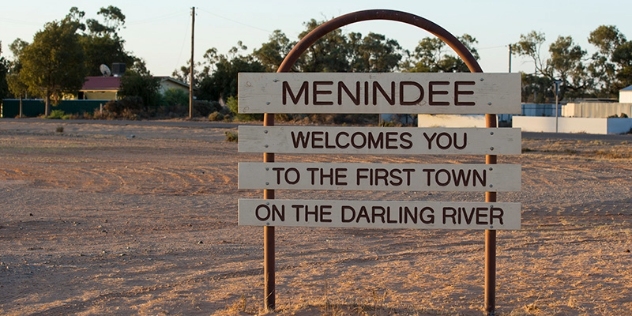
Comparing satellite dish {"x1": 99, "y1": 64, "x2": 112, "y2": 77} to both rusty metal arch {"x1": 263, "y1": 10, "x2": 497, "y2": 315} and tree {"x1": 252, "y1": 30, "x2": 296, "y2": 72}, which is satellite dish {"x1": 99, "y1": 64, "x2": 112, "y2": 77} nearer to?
tree {"x1": 252, "y1": 30, "x2": 296, "y2": 72}

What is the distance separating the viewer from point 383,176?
648 cm

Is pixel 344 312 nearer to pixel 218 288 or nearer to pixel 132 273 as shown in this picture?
pixel 218 288

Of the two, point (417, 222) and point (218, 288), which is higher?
point (417, 222)

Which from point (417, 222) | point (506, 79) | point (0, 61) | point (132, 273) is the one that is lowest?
point (132, 273)

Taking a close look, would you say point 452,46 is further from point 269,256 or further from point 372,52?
point 372,52

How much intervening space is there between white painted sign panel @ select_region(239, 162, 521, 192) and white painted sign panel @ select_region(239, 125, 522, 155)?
133 mm

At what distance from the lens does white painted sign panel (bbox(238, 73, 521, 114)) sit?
6.42 meters

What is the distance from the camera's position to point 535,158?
2717 centimetres

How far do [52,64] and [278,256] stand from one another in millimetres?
65355

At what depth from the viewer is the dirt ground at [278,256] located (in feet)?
23.3

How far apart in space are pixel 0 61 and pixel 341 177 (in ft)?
254

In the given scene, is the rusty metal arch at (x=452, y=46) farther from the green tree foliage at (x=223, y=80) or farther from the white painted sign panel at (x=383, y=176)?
the green tree foliage at (x=223, y=80)

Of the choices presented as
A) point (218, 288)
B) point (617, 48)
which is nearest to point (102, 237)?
point (218, 288)

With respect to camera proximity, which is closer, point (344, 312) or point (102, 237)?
point (344, 312)
